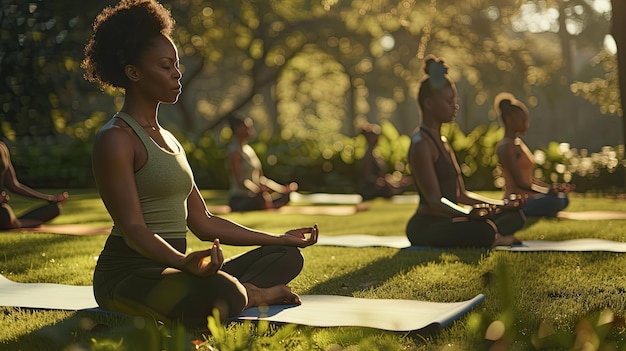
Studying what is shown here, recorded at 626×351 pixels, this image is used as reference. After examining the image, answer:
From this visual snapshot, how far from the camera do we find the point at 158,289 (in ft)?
16.6

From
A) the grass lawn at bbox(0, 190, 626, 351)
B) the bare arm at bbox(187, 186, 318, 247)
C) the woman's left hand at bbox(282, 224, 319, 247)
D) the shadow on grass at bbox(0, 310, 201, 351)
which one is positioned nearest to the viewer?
the grass lawn at bbox(0, 190, 626, 351)

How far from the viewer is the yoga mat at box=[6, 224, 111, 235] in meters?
11.7

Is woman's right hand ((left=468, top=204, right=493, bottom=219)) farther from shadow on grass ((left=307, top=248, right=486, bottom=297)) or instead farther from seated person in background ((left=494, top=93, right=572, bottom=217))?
seated person in background ((left=494, top=93, right=572, bottom=217))

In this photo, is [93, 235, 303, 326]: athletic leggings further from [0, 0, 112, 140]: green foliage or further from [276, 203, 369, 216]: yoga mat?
[276, 203, 369, 216]: yoga mat

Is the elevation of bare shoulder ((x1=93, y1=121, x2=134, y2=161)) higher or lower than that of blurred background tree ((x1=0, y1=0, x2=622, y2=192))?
higher

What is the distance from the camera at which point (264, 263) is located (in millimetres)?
5852

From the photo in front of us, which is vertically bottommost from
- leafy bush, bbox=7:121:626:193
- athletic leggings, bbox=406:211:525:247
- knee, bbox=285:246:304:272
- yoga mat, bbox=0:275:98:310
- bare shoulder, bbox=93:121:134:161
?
leafy bush, bbox=7:121:626:193

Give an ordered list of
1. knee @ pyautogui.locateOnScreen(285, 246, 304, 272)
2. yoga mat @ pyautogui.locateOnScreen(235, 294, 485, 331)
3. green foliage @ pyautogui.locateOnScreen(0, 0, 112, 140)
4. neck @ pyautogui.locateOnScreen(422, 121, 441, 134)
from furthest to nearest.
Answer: green foliage @ pyautogui.locateOnScreen(0, 0, 112, 140) < neck @ pyautogui.locateOnScreen(422, 121, 441, 134) < knee @ pyautogui.locateOnScreen(285, 246, 304, 272) < yoga mat @ pyautogui.locateOnScreen(235, 294, 485, 331)

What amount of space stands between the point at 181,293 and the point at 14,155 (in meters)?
18.8

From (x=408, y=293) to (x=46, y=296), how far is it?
92.5 inches

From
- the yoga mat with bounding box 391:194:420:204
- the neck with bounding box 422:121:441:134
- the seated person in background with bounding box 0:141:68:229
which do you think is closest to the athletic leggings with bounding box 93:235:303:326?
the neck with bounding box 422:121:441:134

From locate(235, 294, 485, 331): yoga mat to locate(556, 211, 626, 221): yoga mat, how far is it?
23.2 ft

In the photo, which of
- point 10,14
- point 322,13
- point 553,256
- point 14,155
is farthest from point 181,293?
point 322,13

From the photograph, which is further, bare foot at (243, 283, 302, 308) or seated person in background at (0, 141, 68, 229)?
seated person in background at (0, 141, 68, 229)
